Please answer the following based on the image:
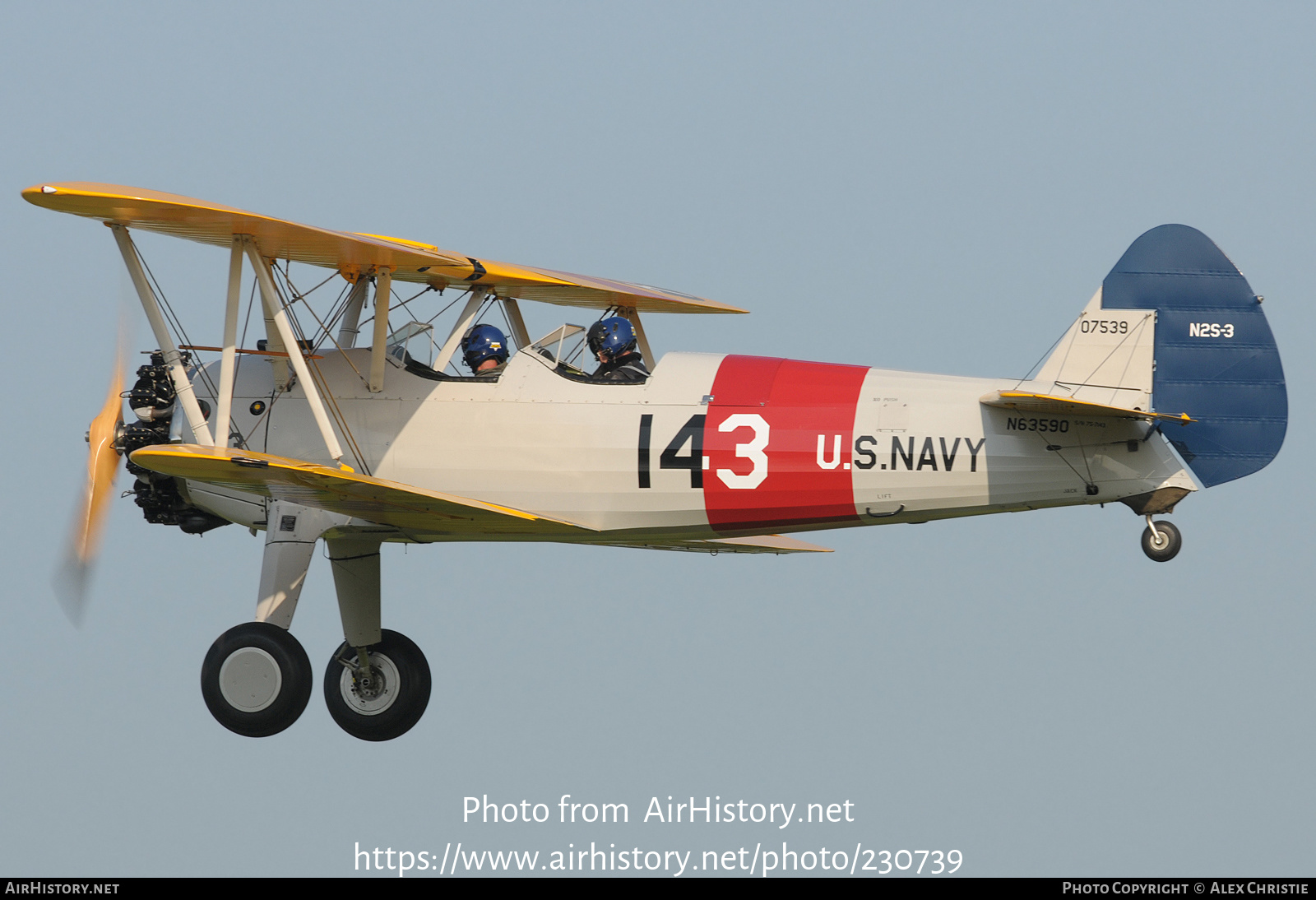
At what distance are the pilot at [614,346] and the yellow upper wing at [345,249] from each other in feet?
2.70

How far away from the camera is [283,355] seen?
1146 centimetres

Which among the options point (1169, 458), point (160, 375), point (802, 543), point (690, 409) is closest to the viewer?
point (1169, 458)

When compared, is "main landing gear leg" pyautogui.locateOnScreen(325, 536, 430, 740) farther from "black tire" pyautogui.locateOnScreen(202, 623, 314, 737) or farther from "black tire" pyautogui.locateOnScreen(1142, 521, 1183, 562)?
"black tire" pyautogui.locateOnScreen(1142, 521, 1183, 562)

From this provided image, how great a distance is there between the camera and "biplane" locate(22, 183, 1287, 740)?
10062mm

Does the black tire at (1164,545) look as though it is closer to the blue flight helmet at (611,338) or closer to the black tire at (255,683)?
the blue flight helmet at (611,338)

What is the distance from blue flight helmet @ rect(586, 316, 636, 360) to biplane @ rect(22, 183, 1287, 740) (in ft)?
0.33

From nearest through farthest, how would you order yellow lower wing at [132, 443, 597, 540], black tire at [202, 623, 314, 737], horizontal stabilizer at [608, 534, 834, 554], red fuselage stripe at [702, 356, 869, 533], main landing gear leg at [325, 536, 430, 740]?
yellow lower wing at [132, 443, 597, 540]
red fuselage stripe at [702, 356, 869, 533]
black tire at [202, 623, 314, 737]
main landing gear leg at [325, 536, 430, 740]
horizontal stabilizer at [608, 534, 834, 554]

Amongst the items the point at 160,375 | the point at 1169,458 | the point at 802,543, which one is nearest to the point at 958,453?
the point at 1169,458

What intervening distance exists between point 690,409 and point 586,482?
793 millimetres

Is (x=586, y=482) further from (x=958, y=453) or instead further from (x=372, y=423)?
(x=958, y=453)

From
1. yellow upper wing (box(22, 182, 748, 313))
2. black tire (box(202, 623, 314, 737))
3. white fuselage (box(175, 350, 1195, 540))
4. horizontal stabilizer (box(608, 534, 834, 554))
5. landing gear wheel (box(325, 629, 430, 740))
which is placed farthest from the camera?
horizontal stabilizer (box(608, 534, 834, 554))

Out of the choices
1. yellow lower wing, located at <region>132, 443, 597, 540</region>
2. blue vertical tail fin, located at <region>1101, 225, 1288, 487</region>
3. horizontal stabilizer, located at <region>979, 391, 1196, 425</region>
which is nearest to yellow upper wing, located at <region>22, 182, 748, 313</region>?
yellow lower wing, located at <region>132, 443, 597, 540</region>

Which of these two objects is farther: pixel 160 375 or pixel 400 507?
pixel 160 375

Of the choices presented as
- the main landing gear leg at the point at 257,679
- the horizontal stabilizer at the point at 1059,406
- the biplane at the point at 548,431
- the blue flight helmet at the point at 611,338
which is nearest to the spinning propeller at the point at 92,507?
the biplane at the point at 548,431
